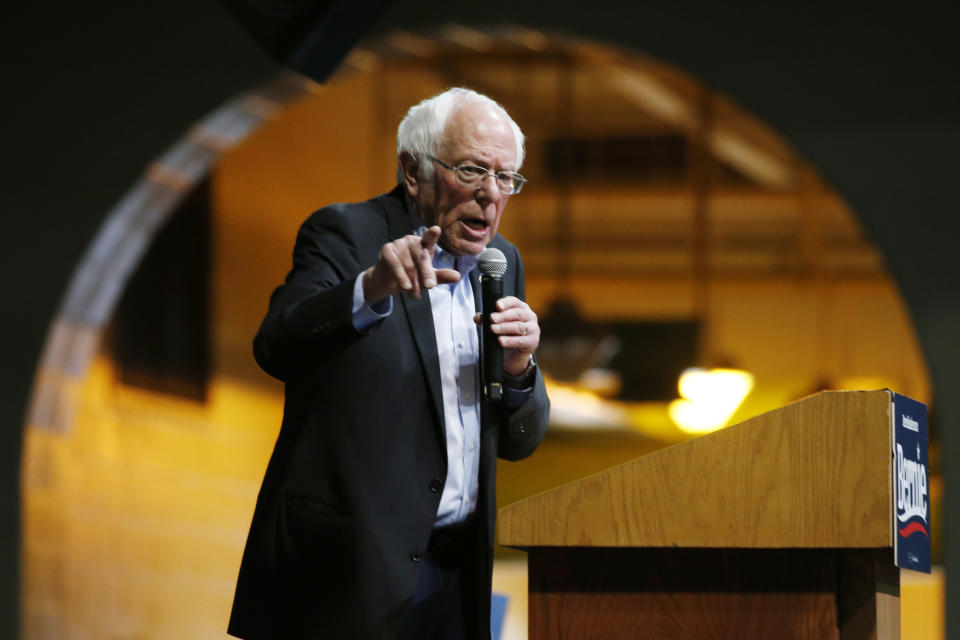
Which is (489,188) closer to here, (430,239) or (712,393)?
(430,239)

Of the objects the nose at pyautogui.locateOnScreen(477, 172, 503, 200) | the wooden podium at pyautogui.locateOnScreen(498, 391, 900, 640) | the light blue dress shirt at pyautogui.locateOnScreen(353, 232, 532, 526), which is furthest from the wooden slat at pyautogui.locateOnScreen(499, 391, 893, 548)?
the nose at pyautogui.locateOnScreen(477, 172, 503, 200)

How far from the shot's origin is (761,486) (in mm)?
1646

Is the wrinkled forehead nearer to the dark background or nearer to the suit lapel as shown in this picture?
the suit lapel

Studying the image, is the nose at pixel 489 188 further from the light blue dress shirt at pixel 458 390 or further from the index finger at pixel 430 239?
the index finger at pixel 430 239

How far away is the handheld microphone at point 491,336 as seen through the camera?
1702mm

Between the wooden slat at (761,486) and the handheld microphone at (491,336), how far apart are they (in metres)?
0.15

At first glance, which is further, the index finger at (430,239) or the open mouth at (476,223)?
the open mouth at (476,223)

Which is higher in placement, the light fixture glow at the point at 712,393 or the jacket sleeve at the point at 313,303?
the light fixture glow at the point at 712,393

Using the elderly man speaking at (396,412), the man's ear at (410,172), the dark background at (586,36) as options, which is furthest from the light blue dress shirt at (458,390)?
the dark background at (586,36)

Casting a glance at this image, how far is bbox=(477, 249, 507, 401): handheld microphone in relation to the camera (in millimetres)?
1702

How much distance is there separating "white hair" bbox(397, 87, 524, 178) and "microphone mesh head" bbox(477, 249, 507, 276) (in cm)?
A: 13

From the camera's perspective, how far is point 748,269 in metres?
9.39

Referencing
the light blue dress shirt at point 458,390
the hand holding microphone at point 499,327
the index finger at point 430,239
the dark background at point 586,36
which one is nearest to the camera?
the index finger at point 430,239

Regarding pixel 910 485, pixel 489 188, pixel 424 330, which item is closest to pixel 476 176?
pixel 489 188
